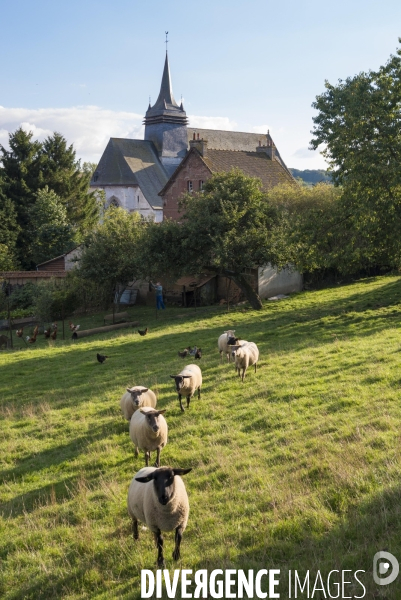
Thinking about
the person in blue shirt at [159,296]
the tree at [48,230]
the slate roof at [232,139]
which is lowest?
the person in blue shirt at [159,296]

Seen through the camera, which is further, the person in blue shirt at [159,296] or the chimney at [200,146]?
the chimney at [200,146]

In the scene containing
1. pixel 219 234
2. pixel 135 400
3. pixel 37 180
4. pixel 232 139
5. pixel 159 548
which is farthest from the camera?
pixel 232 139

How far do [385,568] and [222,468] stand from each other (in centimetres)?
406

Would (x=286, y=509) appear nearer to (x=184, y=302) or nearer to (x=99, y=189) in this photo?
(x=184, y=302)

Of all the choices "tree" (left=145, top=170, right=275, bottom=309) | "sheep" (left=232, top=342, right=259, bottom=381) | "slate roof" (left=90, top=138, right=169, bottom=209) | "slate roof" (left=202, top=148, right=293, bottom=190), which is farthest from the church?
"sheep" (left=232, top=342, right=259, bottom=381)

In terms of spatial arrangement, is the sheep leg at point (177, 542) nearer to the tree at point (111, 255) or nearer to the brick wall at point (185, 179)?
the tree at point (111, 255)

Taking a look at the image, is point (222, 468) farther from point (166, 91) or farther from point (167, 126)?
point (166, 91)

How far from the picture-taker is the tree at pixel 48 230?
57.8 m

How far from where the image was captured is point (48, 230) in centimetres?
5772

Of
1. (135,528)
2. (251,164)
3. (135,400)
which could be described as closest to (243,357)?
(135,400)

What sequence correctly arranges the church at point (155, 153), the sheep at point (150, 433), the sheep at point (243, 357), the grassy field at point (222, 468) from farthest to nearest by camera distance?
the church at point (155, 153)
the sheep at point (243, 357)
the sheep at point (150, 433)
the grassy field at point (222, 468)

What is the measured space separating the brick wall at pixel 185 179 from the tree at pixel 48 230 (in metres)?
11.4

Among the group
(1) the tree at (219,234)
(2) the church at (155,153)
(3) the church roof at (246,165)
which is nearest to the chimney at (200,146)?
(3) the church roof at (246,165)

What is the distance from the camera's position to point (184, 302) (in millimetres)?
42094
